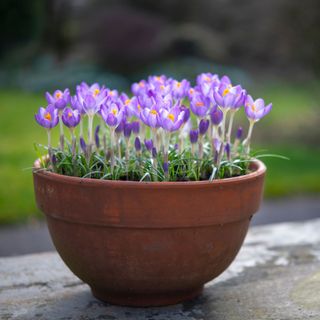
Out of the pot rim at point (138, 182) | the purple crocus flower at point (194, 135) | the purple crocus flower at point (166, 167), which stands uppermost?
the purple crocus flower at point (194, 135)

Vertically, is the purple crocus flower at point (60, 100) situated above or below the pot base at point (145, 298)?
above

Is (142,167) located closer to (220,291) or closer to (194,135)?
(194,135)

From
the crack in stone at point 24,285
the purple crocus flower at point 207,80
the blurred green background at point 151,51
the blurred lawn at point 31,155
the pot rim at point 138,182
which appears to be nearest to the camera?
the pot rim at point 138,182

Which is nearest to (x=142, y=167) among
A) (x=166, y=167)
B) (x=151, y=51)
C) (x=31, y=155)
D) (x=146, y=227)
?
(x=166, y=167)

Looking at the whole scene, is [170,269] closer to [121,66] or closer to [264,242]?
[264,242]

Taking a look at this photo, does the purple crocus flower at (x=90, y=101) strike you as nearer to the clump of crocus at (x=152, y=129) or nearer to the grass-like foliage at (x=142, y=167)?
the clump of crocus at (x=152, y=129)

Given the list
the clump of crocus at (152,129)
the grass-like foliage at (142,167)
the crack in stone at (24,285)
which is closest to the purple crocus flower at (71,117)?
the clump of crocus at (152,129)

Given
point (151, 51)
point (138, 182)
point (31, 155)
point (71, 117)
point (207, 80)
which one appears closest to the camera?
point (138, 182)
